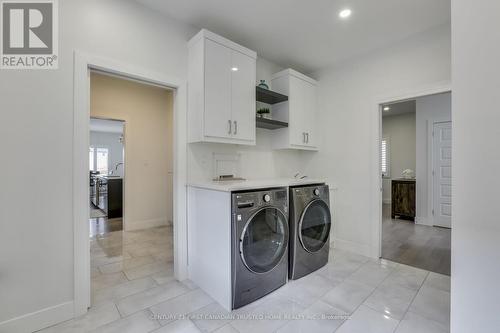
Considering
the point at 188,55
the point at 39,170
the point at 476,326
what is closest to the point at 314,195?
the point at 476,326

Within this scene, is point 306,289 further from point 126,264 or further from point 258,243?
point 126,264

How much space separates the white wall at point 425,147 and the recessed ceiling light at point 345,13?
11.2ft

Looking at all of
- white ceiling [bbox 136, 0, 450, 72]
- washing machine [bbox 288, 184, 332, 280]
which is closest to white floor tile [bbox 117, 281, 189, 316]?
washing machine [bbox 288, 184, 332, 280]

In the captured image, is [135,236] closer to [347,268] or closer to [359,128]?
[347,268]

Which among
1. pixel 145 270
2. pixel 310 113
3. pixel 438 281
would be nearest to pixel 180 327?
pixel 145 270

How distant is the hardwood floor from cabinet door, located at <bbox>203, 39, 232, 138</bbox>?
2754 millimetres

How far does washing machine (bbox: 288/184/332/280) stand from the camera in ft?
7.56

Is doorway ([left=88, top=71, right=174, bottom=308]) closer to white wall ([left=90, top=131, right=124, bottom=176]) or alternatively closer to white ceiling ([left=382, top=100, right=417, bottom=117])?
white ceiling ([left=382, top=100, right=417, bottom=117])

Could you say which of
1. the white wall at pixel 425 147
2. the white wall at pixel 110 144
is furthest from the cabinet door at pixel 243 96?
the white wall at pixel 110 144

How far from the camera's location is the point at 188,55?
2404 millimetres

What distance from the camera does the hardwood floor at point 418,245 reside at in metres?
2.77

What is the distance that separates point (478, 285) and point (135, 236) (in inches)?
165

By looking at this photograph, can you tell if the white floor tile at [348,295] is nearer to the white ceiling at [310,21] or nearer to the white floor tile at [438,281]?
the white floor tile at [438,281]

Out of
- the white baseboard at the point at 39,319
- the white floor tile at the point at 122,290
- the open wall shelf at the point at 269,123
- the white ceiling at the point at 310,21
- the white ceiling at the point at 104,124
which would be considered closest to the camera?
the white baseboard at the point at 39,319
